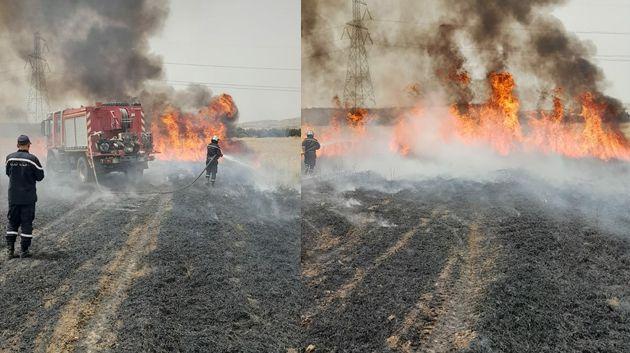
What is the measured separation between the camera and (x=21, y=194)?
350 cm

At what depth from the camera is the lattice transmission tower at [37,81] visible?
3592mm

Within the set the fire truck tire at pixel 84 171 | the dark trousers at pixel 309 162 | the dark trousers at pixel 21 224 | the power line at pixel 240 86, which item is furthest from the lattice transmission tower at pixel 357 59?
the dark trousers at pixel 21 224

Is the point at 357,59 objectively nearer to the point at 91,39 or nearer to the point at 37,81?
the point at 91,39

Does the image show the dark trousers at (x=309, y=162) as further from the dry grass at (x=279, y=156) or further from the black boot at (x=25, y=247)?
the black boot at (x=25, y=247)

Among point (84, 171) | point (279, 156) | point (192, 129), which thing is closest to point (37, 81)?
point (84, 171)

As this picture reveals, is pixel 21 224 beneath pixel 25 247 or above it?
above

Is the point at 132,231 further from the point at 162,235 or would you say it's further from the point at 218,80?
the point at 218,80

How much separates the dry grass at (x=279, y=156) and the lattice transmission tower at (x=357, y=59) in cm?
212

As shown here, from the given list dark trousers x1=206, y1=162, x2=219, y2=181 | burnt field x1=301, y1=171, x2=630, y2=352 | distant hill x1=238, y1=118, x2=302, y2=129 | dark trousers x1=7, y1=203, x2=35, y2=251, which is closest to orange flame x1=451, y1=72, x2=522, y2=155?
burnt field x1=301, y1=171, x2=630, y2=352

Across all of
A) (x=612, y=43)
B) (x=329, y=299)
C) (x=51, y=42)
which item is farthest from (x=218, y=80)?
(x=612, y=43)

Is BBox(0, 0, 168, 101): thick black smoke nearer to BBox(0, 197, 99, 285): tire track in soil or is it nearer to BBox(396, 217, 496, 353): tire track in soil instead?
BBox(0, 197, 99, 285): tire track in soil

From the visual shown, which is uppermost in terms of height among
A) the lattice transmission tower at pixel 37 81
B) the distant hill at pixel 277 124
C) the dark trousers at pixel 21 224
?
the lattice transmission tower at pixel 37 81

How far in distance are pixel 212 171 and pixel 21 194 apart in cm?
194

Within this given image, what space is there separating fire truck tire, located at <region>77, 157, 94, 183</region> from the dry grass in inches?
72.6
